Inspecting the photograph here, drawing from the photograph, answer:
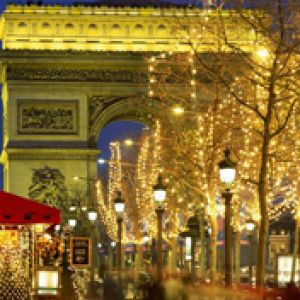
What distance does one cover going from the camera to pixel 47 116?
223 ft

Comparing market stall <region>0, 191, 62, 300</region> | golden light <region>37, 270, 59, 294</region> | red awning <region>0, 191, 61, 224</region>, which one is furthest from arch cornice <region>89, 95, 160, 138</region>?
red awning <region>0, 191, 61, 224</region>

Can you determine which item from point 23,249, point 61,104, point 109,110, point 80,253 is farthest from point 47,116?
point 23,249

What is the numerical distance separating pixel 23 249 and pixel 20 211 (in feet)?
7.18

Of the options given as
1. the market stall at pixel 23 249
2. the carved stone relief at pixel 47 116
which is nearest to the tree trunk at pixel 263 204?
the market stall at pixel 23 249

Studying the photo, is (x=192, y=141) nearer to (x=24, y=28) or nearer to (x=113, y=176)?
(x=24, y=28)

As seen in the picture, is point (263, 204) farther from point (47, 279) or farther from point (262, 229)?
point (47, 279)

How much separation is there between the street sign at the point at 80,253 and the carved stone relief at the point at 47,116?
36376 mm

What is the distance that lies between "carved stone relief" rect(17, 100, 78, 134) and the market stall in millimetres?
41219

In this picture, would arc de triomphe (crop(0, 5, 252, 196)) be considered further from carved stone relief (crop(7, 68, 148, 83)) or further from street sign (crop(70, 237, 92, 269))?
street sign (crop(70, 237, 92, 269))

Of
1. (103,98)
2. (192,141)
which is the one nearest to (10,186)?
(103,98)

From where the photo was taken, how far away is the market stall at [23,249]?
2073cm

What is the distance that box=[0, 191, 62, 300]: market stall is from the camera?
2073 cm

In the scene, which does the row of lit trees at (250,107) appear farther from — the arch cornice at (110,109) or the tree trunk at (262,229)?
the arch cornice at (110,109)

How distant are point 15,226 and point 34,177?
44.8m
